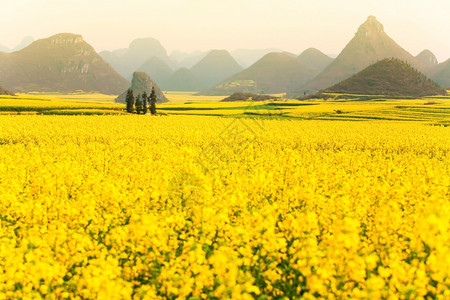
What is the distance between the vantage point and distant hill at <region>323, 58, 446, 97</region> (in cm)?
17638

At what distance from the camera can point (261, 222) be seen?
8.12 metres

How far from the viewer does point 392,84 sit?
183500 mm

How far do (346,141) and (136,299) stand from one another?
3209 centimetres

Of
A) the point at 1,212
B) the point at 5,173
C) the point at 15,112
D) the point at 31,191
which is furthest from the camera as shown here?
the point at 15,112

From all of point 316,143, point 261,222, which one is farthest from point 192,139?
point 261,222

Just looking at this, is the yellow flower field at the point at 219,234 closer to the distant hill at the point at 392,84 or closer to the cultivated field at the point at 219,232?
the cultivated field at the point at 219,232

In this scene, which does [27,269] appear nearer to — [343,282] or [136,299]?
[136,299]

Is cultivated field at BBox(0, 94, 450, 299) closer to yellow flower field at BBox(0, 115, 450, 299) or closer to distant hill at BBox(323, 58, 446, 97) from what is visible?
yellow flower field at BBox(0, 115, 450, 299)

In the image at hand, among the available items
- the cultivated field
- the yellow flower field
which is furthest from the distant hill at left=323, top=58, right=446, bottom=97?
the yellow flower field

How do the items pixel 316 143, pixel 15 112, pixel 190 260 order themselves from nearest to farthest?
pixel 190 260 < pixel 316 143 < pixel 15 112

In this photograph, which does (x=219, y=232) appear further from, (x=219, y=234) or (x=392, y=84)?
(x=392, y=84)

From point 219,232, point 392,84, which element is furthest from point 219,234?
point 392,84

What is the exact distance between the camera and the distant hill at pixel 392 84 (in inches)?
6944

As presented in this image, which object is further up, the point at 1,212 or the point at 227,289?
the point at 227,289
